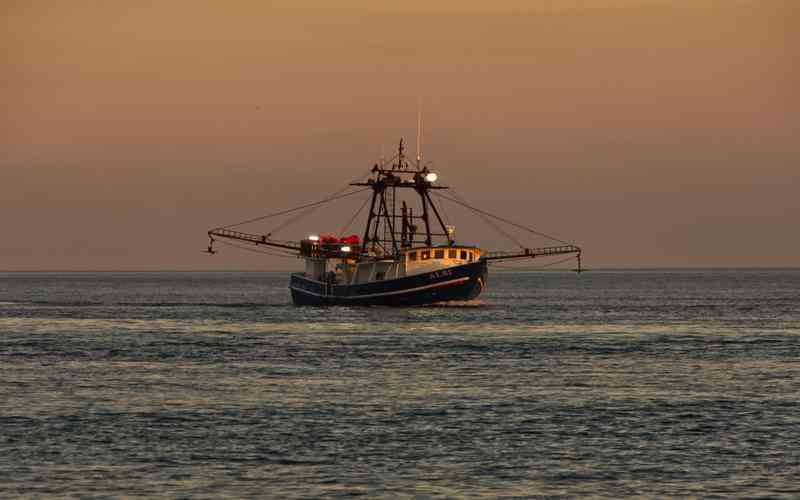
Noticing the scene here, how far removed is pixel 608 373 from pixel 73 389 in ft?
78.3

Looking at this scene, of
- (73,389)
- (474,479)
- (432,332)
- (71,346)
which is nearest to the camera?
(474,479)

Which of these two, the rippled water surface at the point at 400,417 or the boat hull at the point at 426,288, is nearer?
the rippled water surface at the point at 400,417

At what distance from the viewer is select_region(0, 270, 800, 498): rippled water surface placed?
30.6 m

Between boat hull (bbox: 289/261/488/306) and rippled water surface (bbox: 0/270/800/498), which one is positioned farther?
boat hull (bbox: 289/261/488/306)

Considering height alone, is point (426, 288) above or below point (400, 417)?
above

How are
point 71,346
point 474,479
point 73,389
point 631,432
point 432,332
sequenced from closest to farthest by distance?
point 474,479
point 631,432
point 73,389
point 71,346
point 432,332

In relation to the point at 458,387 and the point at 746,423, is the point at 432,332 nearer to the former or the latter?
the point at 458,387

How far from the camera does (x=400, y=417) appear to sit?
4147cm

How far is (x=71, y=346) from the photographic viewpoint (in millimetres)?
77125

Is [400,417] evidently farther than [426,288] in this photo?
No

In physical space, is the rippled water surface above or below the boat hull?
below

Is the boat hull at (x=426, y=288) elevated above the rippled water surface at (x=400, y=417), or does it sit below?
above

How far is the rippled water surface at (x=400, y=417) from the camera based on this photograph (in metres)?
30.6

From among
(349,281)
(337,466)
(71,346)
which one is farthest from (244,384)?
(349,281)
